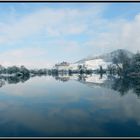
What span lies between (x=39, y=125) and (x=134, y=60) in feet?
42.8

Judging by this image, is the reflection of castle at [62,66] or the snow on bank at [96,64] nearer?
the snow on bank at [96,64]

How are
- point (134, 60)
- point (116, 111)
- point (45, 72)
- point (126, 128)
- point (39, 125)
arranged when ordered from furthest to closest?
point (45, 72) < point (134, 60) < point (116, 111) < point (39, 125) < point (126, 128)

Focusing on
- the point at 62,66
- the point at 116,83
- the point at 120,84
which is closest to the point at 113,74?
the point at 116,83

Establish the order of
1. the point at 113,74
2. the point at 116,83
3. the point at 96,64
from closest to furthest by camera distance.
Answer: the point at 116,83
the point at 113,74
the point at 96,64

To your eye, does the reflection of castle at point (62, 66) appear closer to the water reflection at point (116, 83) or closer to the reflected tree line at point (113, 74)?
the reflected tree line at point (113, 74)

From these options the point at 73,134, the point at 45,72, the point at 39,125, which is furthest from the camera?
the point at 45,72

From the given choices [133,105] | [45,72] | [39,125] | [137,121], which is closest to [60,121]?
[39,125]

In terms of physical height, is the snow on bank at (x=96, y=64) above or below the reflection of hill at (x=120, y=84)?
above

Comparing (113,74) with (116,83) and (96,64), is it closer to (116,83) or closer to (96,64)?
(116,83)

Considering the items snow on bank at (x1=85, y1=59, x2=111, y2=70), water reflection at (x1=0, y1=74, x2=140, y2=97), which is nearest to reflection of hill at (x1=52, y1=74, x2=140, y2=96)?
water reflection at (x1=0, y1=74, x2=140, y2=97)

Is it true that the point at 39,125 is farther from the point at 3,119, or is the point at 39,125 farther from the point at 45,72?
the point at 45,72

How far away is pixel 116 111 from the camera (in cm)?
412

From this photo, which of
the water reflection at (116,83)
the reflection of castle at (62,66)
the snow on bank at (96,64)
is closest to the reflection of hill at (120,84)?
the water reflection at (116,83)

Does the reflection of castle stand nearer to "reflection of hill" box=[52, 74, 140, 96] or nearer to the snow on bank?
the snow on bank
